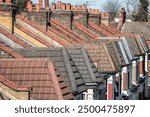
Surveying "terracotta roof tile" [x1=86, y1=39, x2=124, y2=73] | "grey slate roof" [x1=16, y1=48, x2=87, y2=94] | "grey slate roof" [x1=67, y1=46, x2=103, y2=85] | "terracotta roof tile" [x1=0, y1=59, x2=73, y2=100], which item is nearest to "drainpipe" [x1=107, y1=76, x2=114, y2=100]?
"terracotta roof tile" [x1=86, y1=39, x2=124, y2=73]

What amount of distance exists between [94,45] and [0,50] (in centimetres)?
989

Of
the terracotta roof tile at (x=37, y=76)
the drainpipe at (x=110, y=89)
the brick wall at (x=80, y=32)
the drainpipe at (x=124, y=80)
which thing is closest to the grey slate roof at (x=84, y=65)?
the drainpipe at (x=110, y=89)

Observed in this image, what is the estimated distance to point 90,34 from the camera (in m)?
38.0

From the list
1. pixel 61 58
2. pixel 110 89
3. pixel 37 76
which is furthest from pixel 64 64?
pixel 110 89

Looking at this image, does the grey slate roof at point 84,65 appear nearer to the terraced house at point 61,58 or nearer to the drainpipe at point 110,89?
the terraced house at point 61,58

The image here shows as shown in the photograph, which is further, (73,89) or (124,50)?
(124,50)

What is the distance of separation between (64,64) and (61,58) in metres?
0.28

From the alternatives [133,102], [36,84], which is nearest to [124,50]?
[36,84]

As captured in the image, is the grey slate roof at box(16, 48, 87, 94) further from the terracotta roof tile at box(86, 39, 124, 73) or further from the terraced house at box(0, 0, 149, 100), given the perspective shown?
the terracotta roof tile at box(86, 39, 124, 73)

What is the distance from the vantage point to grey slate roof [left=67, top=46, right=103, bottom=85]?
21.5 m

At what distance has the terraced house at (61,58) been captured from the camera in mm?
15789

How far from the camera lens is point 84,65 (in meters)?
21.7

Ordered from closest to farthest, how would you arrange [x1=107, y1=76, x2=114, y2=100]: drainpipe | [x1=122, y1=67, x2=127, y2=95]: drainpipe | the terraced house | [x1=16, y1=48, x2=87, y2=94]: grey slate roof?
the terraced house < [x1=16, y1=48, x2=87, y2=94]: grey slate roof < [x1=107, y1=76, x2=114, y2=100]: drainpipe < [x1=122, y1=67, x2=127, y2=95]: drainpipe

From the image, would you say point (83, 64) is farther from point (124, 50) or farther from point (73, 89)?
point (124, 50)
